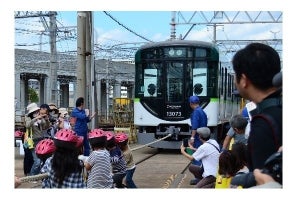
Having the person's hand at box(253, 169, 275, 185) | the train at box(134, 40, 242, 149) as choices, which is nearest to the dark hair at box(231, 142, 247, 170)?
the person's hand at box(253, 169, 275, 185)

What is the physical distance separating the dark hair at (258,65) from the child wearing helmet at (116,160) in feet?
11.1

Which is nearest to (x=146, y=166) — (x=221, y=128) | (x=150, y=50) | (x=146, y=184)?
(x=146, y=184)

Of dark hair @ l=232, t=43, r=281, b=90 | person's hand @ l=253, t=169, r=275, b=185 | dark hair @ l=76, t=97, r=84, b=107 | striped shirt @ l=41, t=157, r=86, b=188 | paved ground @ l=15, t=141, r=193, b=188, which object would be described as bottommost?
paved ground @ l=15, t=141, r=193, b=188

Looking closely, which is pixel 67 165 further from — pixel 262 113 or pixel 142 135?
pixel 142 135

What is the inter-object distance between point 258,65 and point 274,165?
42cm

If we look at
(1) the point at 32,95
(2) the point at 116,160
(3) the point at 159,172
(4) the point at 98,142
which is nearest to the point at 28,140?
(3) the point at 159,172

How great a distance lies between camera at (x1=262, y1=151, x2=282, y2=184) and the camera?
6.55ft

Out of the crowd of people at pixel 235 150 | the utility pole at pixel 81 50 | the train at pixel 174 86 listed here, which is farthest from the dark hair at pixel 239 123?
the train at pixel 174 86

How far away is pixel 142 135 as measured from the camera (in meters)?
12.6

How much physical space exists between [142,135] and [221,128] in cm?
254

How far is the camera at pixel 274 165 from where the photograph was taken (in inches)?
78.5

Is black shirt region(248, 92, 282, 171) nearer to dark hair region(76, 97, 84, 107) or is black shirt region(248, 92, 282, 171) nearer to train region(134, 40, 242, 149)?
dark hair region(76, 97, 84, 107)

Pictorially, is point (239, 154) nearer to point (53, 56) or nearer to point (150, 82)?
point (150, 82)

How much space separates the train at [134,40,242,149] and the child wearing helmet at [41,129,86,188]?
846 cm
